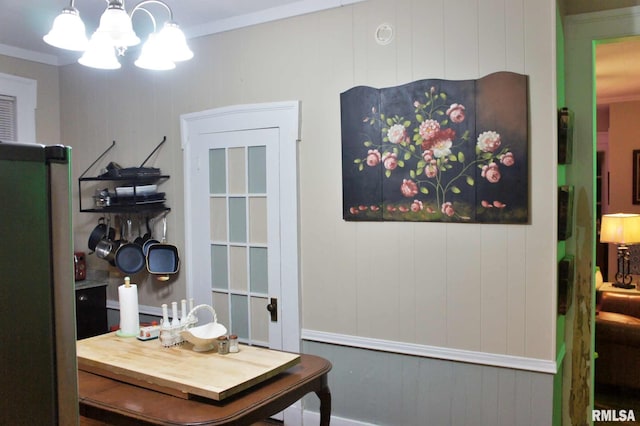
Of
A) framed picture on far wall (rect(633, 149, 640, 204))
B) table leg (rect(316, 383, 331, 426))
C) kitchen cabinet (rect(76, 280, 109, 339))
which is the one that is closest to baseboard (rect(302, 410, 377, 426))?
table leg (rect(316, 383, 331, 426))

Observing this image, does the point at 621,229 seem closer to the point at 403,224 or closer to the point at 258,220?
the point at 403,224

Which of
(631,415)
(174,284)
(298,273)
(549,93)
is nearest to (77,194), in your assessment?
(174,284)

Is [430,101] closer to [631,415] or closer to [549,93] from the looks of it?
[549,93]

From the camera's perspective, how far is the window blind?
3973 millimetres

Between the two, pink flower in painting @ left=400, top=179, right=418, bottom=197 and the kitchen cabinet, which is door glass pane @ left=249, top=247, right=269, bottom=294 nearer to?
pink flower in painting @ left=400, top=179, right=418, bottom=197

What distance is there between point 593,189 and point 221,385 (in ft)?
7.23

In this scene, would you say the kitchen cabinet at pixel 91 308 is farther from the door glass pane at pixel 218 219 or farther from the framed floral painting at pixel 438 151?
the framed floral painting at pixel 438 151

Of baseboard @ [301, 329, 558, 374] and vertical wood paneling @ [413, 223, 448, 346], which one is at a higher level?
vertical wood paneling @ [413, 223, 448, 346]

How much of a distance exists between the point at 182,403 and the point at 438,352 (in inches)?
57.7

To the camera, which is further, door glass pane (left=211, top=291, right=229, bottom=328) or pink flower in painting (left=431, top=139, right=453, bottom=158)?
door glass pane (left=211, top=291, right=229, bottom=328)

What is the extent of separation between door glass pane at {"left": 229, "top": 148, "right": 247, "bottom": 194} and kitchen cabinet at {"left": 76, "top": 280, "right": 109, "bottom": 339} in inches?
54.4

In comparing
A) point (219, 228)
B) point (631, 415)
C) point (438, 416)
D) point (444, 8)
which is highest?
point (444, 8)

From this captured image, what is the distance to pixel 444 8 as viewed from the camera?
108 inches

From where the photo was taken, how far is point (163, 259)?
376 centimetres
